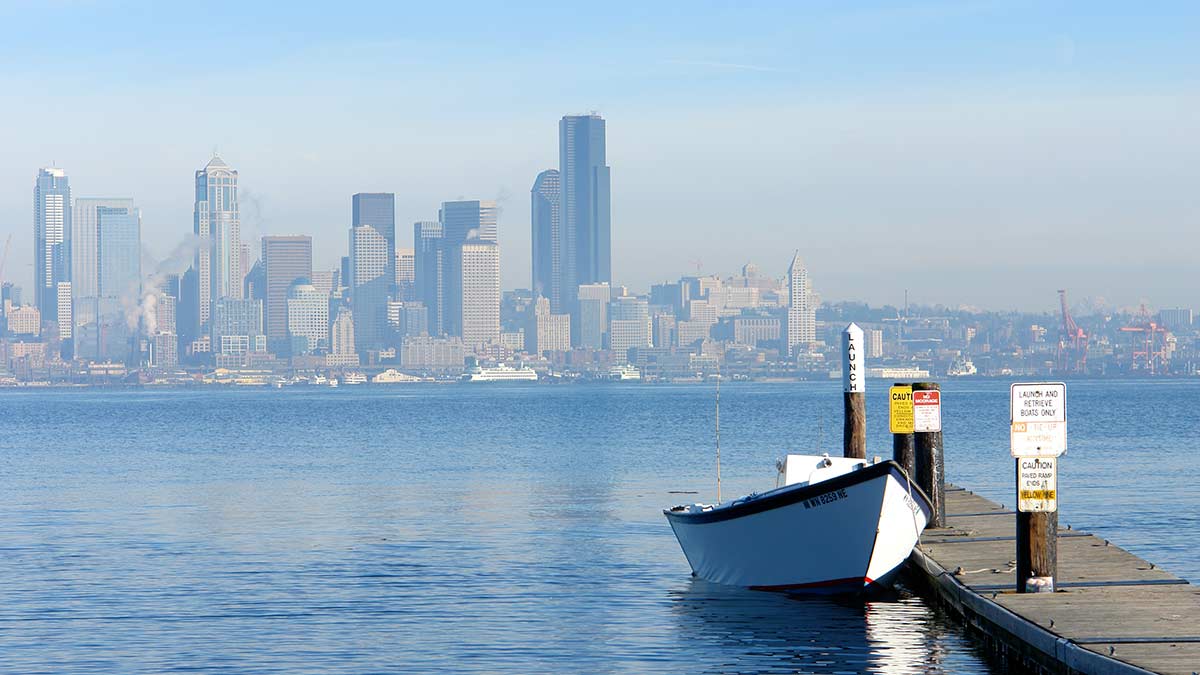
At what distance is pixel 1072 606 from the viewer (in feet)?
61.5

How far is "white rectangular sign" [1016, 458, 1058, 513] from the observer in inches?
755

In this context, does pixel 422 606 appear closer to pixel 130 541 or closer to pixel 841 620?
pixel 841 620

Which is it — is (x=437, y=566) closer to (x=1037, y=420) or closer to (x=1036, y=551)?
(x=1036, y=551)

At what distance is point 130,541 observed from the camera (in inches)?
1400

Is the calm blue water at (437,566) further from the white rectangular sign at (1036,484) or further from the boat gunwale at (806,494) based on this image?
the white rectangular sign at (1036,484)

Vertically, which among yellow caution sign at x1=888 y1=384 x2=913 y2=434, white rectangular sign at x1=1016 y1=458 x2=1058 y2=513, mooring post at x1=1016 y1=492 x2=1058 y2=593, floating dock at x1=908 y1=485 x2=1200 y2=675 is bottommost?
floating dock at x1=908 y1=485 x2=1200 y2=675

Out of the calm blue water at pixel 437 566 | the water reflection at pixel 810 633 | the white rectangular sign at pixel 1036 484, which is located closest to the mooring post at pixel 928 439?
the water reflection at pixel 810 633

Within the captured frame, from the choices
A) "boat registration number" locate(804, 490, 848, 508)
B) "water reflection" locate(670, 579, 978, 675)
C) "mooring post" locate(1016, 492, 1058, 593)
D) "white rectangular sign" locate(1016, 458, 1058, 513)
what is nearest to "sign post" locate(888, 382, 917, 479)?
"water reflection" locate(670, 579, 978, 675)

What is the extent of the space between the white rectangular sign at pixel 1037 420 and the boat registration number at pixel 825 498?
4.36 m

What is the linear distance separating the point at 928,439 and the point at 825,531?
4240mm

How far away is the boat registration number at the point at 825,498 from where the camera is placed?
23.4m

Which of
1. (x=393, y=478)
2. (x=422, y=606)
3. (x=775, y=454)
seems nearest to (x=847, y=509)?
(x=422, y=606)

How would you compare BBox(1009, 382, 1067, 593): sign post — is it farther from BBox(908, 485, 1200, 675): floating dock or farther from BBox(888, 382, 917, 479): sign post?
BBox(888, 382, 917, 479): sign post

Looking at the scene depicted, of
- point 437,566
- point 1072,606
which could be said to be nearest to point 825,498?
point 1072,606
